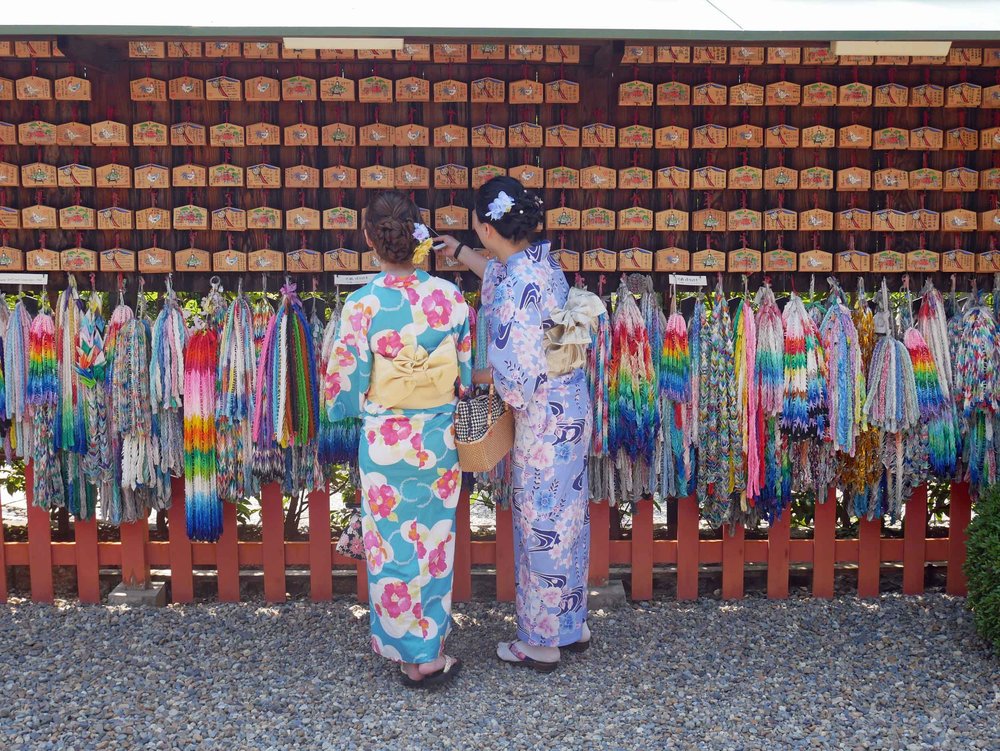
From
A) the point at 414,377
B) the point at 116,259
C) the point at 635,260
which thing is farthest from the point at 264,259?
the point at 635,260

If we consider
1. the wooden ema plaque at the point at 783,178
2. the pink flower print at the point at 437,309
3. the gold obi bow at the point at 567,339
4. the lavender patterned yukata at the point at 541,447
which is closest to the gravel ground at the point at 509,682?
the lavender patterned yukata at the point at 541,447

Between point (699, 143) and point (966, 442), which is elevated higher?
point (699, 143)

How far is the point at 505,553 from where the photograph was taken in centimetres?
468

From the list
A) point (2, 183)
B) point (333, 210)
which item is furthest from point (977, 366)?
point (2, 183)

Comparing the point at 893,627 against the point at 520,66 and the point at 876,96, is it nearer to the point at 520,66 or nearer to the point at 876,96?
the point at 876,96

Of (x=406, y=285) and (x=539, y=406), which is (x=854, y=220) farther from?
(x=406, y=285)

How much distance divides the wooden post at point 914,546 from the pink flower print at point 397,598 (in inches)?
97.6

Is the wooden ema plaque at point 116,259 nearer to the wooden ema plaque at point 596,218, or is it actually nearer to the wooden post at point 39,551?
the wooden post at point 39,551

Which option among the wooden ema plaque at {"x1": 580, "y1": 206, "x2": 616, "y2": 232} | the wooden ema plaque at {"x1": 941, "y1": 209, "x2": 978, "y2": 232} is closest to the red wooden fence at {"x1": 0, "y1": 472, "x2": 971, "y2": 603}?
the wooden ema plaque at {"x1": 941, "y1": 209, "x2": 978, "y2": 232}

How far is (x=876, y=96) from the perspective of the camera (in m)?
4.38

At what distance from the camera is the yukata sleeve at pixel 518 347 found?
370 centimetres

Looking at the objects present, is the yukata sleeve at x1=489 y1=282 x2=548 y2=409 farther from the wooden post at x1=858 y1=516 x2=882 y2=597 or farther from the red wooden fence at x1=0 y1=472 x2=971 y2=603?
the wooden post at x1=858 y1=516 x2=882 y2=597

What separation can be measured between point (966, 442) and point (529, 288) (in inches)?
88.5

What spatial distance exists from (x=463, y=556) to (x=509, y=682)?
0.84 metres
